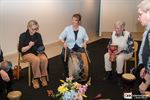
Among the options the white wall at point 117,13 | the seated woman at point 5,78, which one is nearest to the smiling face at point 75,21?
the seated woman at point 5,78

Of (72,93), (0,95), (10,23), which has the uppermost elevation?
(10,23)

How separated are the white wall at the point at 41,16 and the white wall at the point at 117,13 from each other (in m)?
0.50

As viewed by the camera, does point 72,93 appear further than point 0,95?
No

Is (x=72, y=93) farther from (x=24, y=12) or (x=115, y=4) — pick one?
(x=115, y=4)

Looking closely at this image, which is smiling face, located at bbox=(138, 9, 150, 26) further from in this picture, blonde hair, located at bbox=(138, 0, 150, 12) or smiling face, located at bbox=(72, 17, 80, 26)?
smiling face, located at bbox=(72, 17, 80, 26)

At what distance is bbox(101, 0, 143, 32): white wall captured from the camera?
7.48 m

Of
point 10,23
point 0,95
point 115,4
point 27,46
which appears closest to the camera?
point 0,95

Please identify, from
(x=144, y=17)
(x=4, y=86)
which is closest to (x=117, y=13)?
(x=4, y=86)

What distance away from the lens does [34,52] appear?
3.80m

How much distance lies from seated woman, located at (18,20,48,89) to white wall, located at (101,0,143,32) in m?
4.02

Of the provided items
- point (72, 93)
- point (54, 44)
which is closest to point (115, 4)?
point (54, 44)

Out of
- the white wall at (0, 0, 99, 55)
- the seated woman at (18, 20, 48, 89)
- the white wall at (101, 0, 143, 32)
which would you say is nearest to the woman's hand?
the seated woman at (18, 20, 48, 89)

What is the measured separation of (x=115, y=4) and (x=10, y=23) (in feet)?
11.3

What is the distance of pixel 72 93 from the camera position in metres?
2.09
